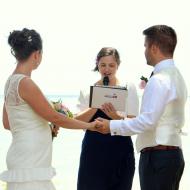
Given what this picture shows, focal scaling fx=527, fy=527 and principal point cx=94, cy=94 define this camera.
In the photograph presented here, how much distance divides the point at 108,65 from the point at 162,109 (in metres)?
1.11

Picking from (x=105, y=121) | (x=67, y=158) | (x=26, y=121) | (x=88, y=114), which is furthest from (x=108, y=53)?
(x=67, y=158)

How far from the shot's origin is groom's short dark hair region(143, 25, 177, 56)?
10.3ft

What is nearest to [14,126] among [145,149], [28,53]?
[28,53]

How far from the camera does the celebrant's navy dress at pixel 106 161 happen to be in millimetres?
4031

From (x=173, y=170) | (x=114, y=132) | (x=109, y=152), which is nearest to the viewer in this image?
(x=173, y=170)

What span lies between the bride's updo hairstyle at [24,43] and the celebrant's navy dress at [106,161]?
0.97 meters

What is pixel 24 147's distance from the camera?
A: 3203mm

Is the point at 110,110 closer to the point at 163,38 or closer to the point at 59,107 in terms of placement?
the point at 59,107

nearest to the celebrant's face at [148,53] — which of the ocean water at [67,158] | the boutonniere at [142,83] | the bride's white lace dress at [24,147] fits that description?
the boutonniere at [142,83]

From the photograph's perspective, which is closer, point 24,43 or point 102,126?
point 24,43

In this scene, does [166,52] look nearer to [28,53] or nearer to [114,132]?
[114,132]

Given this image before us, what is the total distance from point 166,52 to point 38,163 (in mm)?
1028

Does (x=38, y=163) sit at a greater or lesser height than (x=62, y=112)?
lesser

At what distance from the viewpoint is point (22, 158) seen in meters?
3.20
